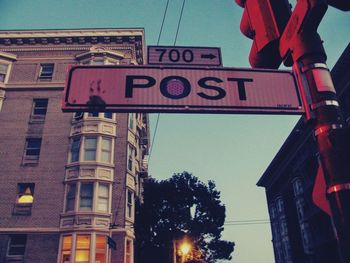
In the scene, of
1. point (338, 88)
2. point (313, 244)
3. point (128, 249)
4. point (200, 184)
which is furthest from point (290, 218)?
point (128, 249)

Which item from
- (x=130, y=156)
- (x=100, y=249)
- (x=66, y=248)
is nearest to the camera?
(x=66, y=248)

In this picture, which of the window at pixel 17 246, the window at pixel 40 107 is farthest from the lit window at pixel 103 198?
the window at pixel 40 107

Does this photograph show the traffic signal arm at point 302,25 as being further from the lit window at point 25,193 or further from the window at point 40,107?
the window at point 40,107

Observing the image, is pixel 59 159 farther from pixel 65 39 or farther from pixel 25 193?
pixel 65 39

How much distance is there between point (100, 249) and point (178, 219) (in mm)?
10830

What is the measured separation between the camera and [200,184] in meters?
31.4

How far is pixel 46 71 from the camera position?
25.0 meters

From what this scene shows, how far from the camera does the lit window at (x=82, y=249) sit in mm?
18344

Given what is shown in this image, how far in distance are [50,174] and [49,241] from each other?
446cm

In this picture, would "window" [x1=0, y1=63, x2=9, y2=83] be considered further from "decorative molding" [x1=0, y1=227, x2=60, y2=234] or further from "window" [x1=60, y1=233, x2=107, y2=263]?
"window" [x1=60, y1=233, x2=107, y2=263]

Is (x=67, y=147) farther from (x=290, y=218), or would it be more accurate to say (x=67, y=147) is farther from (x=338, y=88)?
(x=290, y=218)

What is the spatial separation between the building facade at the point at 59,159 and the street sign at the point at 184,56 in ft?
53.4

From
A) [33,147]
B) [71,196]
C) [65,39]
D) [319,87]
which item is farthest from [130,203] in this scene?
[319,87]

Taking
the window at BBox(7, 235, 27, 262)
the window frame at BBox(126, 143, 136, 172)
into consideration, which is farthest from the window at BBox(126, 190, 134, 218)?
the window at BBox(7, 235, 27, 262)
